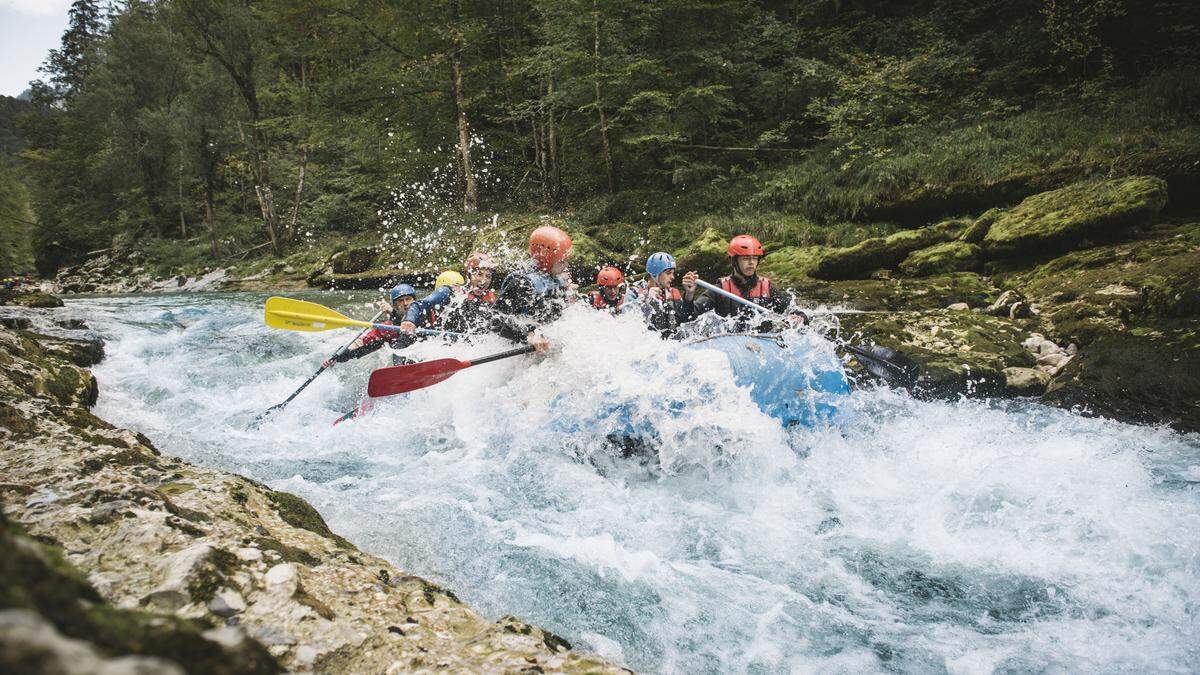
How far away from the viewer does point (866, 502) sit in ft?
12.9

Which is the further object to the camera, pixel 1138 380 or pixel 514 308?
pixel 514 308

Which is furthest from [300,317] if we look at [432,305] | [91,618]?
[91,618]

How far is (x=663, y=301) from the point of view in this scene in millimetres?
6848

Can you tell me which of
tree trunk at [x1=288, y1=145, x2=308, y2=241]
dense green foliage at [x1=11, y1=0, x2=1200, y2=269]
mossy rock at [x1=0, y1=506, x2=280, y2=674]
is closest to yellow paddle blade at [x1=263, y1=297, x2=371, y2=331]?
mossy rock at [x1=0, y1=506, x2=280, y2=674]

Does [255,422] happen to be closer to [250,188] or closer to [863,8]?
[863,8]

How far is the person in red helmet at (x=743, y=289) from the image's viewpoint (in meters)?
6.07

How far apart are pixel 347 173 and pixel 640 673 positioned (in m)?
23.4

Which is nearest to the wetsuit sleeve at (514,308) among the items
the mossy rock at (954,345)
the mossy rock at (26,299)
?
the mossy rock at (954,345)

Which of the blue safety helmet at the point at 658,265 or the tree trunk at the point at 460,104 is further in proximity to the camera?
the tree trunk at the point at 460,104

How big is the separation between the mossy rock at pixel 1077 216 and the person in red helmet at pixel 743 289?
14.1 ft

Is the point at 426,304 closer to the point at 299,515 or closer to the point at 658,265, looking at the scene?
the point at 658,265

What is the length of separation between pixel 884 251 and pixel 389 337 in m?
8.06

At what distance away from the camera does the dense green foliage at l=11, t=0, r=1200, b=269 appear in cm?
1117

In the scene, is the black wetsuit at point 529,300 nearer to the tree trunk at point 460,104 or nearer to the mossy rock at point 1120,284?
the mossy rock at point 1120,284
